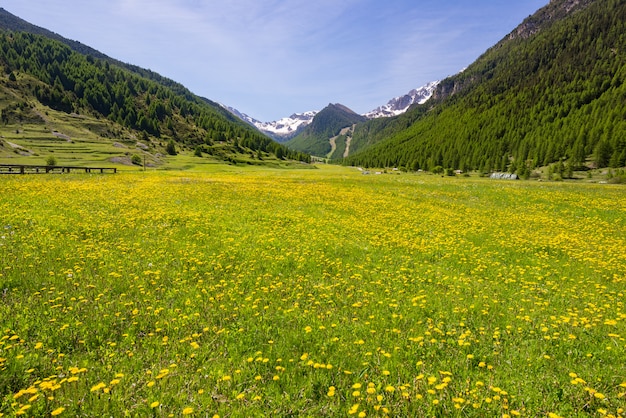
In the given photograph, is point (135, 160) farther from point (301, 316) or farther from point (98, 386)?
point (98, 386)

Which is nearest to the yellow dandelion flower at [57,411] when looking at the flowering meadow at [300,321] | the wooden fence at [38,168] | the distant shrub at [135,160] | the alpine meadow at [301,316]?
the alpine meadow at [301,316]

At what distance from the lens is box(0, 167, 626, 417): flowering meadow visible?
5062mm

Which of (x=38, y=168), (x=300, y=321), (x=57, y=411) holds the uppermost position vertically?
(x=57, y=411)

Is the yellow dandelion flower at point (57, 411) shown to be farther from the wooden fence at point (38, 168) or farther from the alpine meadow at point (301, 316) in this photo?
the wooden fence at point (38, 168)

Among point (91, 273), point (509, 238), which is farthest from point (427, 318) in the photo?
point (509, 238)

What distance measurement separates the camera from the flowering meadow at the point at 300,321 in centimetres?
506

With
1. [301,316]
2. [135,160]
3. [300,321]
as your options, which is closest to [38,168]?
[135,160]

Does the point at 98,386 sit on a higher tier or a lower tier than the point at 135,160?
higher

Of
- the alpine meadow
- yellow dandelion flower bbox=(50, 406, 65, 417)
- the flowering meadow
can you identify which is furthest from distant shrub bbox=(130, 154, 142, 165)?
yellow dandelion flower bbox=(50, 406, 65, 417)

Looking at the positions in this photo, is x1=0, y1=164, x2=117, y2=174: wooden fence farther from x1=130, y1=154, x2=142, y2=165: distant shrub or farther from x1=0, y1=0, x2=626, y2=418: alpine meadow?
x1=130, y1=154, x2=142, y2=165: distant shrub

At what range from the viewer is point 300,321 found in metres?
7.70

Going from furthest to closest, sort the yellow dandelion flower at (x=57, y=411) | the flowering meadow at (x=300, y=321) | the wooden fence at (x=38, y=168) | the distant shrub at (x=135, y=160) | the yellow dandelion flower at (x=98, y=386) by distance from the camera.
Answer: the distant shrub at (x=135, y=160), the wooden fence at (x=38, y=168), the flowering meadow at (x=300, y=321), the yellow dandelion flower at (x=98, y=386), the yellow dandelion flower at (x=57, y=411)

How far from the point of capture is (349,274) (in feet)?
36.9

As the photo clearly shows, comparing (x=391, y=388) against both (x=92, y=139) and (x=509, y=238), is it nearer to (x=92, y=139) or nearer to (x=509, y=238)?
(x=509, y=238)
